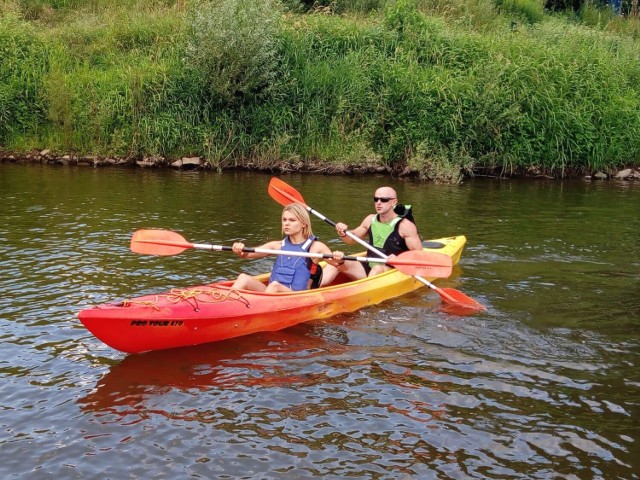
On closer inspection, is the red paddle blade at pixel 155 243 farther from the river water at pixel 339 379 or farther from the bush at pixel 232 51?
the bush at pixel 232 51

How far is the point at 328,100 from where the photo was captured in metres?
16.6

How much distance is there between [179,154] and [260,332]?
1070 cm

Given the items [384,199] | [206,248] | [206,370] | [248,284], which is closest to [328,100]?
[384,199]

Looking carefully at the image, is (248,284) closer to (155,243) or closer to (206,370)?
(155,243)

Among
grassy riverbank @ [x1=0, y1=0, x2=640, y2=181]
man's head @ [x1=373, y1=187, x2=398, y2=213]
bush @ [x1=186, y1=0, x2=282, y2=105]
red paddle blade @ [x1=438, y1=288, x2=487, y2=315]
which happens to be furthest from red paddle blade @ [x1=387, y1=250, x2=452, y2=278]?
bush @ [x1=186, y1=0, x2=282, y2=105]

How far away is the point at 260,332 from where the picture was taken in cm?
629

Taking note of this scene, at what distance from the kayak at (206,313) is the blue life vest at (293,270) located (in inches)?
7.5

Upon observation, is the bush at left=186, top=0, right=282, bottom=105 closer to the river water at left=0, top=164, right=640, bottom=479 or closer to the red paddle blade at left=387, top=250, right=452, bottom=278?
the river water at left=0, top=164, right=640, bottom=479

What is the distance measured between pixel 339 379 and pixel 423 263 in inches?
74.8

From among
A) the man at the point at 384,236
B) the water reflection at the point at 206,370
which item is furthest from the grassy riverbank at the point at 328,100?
the water reflection at the point at 206,370

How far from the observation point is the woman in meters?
6.66

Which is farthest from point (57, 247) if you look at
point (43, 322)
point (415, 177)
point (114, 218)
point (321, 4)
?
point (321, 4)

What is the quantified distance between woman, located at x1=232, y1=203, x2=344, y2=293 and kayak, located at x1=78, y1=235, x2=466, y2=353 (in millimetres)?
217

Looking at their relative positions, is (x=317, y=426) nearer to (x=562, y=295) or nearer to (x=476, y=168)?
(x=562, y=295)
